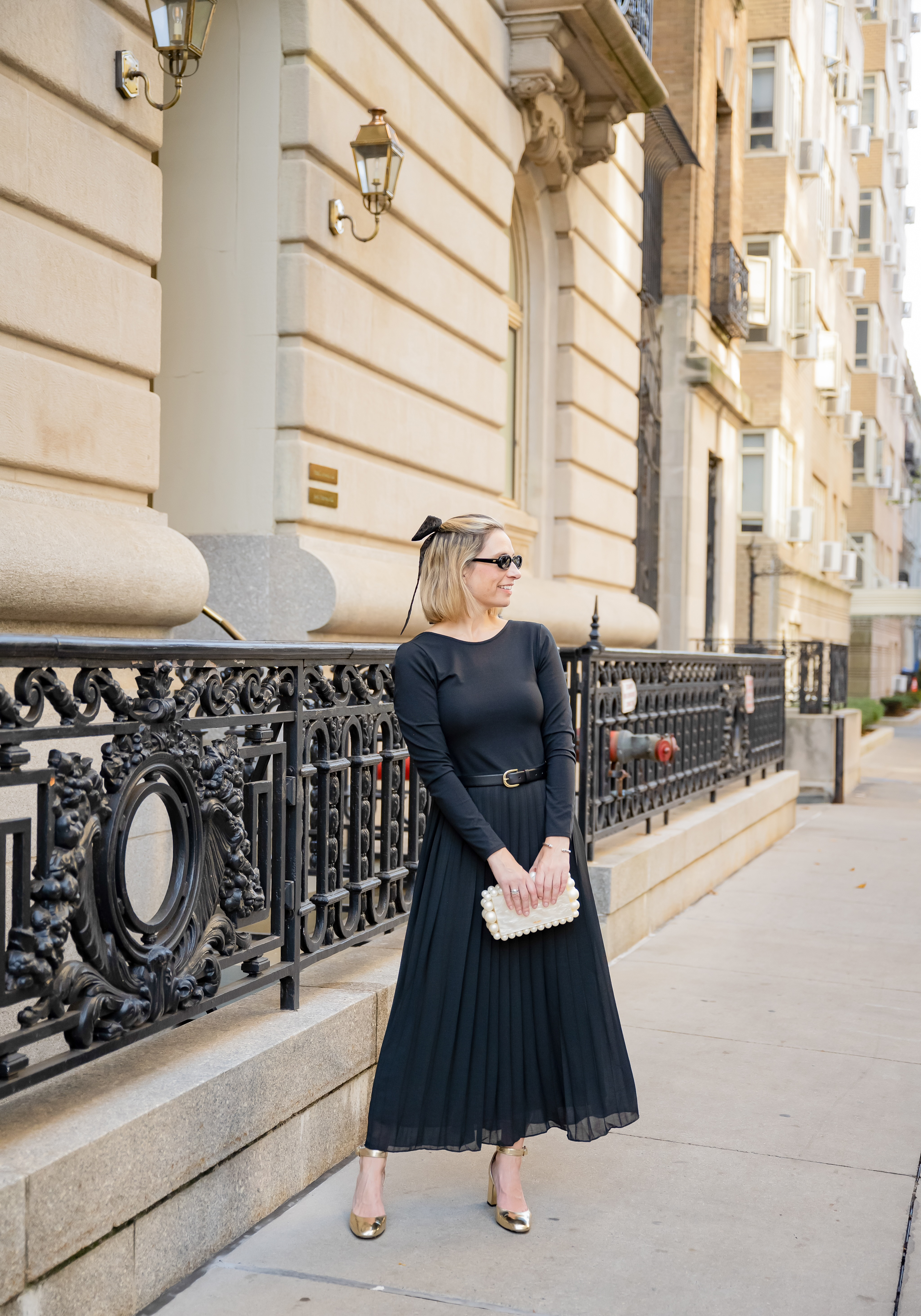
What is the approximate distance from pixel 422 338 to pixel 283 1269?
7338mm

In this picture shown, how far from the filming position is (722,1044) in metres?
5.72

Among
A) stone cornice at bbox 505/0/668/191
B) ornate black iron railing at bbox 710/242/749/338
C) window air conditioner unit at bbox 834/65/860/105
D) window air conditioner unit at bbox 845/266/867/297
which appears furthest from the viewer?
window air conditioner unit at bbox 845/266/867/297

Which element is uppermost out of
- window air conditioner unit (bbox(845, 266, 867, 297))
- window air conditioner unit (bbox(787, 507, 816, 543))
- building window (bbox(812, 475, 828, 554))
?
window air conditioner unit (bbox(845, 266, 867, 297))

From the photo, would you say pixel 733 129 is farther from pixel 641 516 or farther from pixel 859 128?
pixel 859 128

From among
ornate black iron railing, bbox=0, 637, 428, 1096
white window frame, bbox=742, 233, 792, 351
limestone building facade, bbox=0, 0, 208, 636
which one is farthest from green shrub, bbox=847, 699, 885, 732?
ornate black iron railing, bbox=0, 637, 428, 1096

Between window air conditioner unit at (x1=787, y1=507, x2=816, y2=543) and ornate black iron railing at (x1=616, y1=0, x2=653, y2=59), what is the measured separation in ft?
56.5

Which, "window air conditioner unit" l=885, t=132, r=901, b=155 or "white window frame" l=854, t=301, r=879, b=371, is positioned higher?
"window air conditioner unit" l=885, t=132, r=901, b=155

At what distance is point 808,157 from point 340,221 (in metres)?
23.8

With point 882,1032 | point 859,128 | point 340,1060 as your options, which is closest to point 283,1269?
point 340,1060

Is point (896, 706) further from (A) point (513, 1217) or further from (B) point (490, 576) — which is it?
(B) point (490, 576)

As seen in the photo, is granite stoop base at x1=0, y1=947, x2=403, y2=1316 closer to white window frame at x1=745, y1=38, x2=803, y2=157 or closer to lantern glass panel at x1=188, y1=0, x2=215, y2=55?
lantern glass panel at x1=188, y1=0, x2=215, y2=55

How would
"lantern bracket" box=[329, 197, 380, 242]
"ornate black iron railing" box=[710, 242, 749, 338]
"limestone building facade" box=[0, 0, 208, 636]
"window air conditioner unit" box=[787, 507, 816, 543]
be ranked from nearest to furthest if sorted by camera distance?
"limestone building facade" box=[0, 0, 208, 636] → "lantern bracket" box=[329, 197, 380, 242] → "ornate black iron railing" box=[710, 242, 749, 338] → "window air conditioner unit" box=[787, 507, 816, 543]

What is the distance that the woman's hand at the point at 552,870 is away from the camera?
371 cm

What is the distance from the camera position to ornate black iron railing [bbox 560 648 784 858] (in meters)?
7.19
